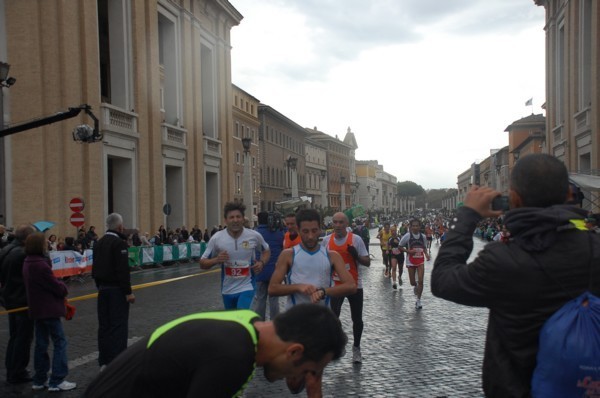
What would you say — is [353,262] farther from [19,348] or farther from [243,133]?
[243,133]

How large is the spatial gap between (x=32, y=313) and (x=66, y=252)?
43.4 ft

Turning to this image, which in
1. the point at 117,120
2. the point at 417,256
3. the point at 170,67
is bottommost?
the point at 417,256

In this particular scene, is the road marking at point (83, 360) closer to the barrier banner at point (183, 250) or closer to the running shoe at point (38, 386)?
the running shoe at point (38, 386)

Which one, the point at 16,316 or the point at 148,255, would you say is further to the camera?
the point at 148,255

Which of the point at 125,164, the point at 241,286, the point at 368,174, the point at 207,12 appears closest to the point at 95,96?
the point at 125,164

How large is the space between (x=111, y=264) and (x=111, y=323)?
2.30 feet

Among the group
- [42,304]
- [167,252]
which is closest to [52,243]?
[167,252]

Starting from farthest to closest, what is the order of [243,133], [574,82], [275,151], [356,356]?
1. [275,151]
2. [243,133]
3. [574,82]
4. [356,356]

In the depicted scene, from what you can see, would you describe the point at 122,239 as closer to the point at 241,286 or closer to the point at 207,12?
the point at 241,286

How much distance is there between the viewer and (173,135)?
36250mm

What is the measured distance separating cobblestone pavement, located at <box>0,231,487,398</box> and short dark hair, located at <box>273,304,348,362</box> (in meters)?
4.57

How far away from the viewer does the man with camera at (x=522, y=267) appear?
99.3 inches

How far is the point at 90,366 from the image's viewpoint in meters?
8.12

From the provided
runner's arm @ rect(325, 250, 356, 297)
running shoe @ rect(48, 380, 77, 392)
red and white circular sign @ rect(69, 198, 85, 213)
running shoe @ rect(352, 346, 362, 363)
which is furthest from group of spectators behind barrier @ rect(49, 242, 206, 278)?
runner's arm @ rect(325, 250, 356, 297)
